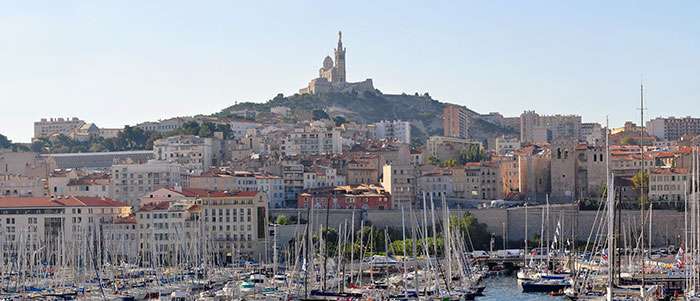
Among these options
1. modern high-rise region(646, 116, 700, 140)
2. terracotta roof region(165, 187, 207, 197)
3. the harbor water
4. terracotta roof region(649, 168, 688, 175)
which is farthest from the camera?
modern high-rise region(646, 116, 700, 140)

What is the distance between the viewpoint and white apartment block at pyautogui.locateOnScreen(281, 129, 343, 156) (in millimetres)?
104562

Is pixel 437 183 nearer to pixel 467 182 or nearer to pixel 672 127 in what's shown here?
pixel 467 182

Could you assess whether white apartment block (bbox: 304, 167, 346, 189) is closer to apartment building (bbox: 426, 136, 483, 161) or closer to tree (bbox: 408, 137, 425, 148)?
apartment building (bbox: 426, 136, 483, 161)

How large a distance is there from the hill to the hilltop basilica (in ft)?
7.79

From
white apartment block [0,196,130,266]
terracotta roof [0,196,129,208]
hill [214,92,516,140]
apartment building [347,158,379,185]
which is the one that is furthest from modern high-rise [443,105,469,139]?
white apartment block [0,196,130,266]

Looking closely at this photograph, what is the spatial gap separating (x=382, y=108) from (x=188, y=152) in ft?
239

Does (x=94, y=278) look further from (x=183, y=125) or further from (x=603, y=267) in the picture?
(x=183, y=125)

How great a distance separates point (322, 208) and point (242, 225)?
779 cm

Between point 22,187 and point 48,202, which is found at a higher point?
point 22,187

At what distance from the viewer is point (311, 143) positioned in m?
105

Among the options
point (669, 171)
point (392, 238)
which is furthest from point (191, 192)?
point (669, 171)

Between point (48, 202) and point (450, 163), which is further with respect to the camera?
point (450, 163)

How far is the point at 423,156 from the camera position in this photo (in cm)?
9794

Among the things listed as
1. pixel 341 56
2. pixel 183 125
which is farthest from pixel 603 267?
pixel 341 56
